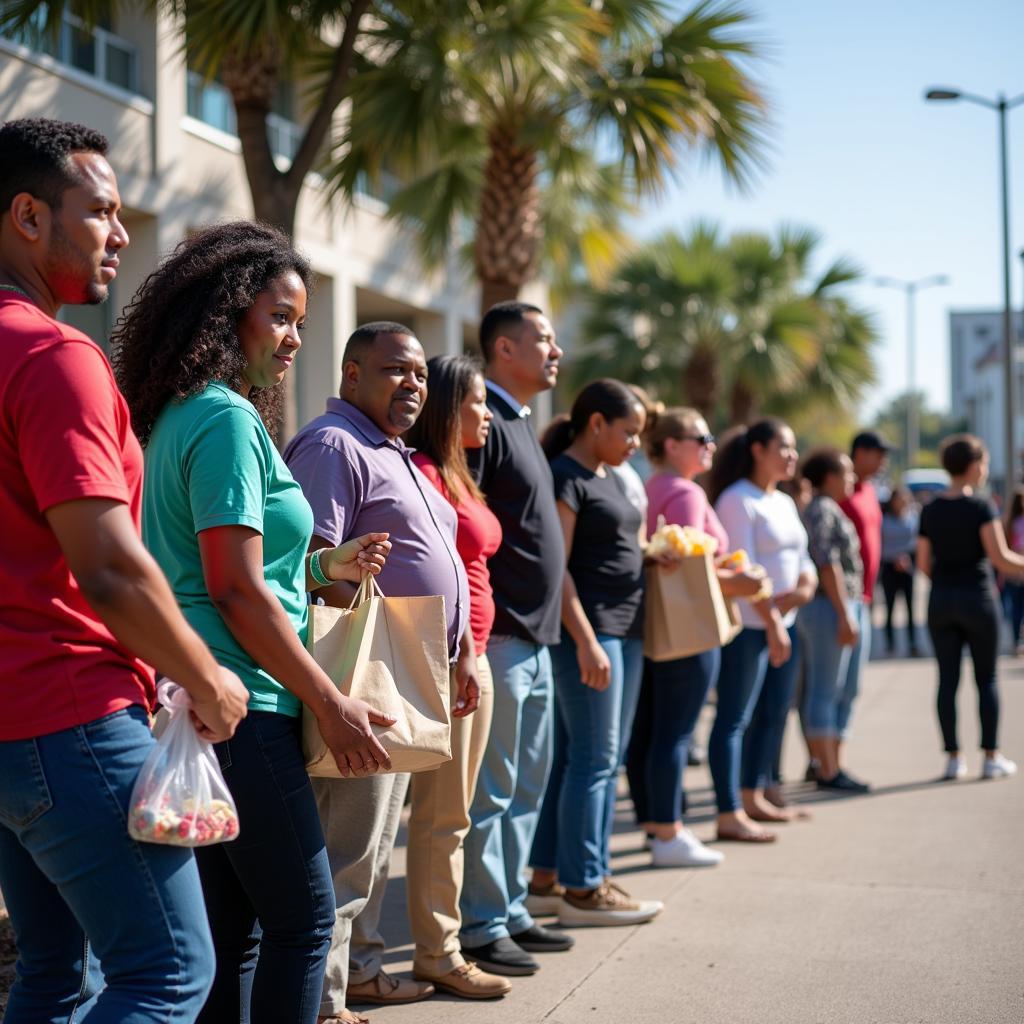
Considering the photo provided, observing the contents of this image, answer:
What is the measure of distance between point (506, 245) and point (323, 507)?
24.3ft

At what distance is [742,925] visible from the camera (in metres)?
5.02

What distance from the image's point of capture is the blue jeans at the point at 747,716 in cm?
649

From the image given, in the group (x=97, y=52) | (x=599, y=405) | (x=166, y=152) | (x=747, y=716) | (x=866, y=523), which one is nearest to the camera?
(x=599, y=405)

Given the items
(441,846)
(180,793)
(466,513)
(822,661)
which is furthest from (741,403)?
(180,793)

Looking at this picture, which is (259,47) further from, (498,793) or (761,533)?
(498,793)

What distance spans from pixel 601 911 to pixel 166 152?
1014 centimetres

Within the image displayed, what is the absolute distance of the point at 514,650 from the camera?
4445 millimetres

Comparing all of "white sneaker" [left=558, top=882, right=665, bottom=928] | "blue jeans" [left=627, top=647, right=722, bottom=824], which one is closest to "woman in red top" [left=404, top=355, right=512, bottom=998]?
"white sneaker" [left=558, top=882, right=665, bottom=928]

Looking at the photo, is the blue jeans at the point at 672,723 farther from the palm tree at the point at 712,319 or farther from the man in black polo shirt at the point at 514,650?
the palm tree at the point at 712,319

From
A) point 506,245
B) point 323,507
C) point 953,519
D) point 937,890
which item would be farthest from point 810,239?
point 323,507

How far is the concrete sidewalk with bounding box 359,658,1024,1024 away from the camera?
13.4ft

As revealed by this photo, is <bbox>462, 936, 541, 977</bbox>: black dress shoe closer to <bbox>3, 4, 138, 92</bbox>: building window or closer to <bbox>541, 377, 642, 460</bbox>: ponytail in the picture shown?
<bbox>541, 377, 642, 460</bbox>: ponytail

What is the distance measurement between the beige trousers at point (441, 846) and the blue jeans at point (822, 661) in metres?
3.98

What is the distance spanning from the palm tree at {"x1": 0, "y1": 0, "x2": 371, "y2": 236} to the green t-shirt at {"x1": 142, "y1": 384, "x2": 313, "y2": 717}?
5.25 metres
